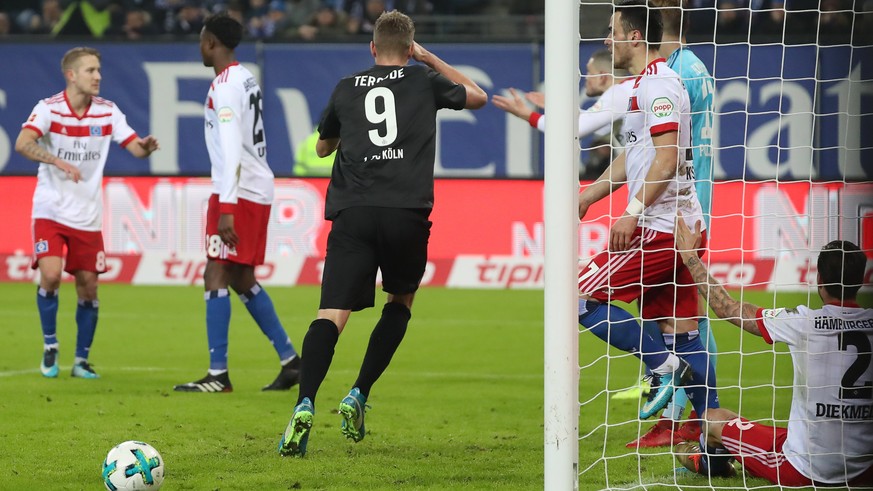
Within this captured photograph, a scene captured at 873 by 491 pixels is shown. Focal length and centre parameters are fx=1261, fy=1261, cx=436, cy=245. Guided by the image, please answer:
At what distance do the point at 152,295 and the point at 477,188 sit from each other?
366 cm

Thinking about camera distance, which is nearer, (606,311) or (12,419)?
(606,311)

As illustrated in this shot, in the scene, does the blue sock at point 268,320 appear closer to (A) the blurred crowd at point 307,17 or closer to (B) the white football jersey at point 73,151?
(B) the white football jersey at point 73,151

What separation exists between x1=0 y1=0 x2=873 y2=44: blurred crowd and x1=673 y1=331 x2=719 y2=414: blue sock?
9.32 meters

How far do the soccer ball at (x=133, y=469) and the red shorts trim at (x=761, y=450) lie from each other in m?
2.17

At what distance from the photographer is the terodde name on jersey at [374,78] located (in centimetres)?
547

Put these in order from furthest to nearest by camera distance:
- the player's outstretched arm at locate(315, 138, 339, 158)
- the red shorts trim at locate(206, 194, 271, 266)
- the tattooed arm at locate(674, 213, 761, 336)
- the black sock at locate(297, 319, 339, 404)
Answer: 1. the red shorts trim at locate(206, 194, 271, 266)
2. the player's outstretched arm at locate(315, 138, 339, 158)
3. the black sock at locate(297, 319, 339, 404)
4. the tattooed arm at locate(674, 213, 761, 336)

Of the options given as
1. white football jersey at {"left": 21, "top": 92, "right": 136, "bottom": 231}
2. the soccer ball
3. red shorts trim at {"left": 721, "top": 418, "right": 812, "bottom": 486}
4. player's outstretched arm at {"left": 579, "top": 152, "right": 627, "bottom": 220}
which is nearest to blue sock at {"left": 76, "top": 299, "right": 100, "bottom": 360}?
white football jersey at {"left": 21, "top": 92, "right": 136, "bottom": 231}

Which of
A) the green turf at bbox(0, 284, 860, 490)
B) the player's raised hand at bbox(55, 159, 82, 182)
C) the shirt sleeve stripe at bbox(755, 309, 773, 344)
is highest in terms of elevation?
the player's raised hand at bbox(55, 159, 82, 182)

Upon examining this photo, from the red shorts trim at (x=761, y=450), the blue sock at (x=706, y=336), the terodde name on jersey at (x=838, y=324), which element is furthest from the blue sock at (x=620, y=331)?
the terodde name on jersey at (x=838, y=324)

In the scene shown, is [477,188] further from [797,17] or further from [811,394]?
[811,394]

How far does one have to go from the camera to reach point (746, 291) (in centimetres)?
1300

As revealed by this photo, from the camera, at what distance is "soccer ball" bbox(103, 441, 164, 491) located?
4.51 meters

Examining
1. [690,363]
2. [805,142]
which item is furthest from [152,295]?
[690,363]

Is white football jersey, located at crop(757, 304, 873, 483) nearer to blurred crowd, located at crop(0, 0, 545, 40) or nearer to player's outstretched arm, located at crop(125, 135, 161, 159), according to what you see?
player's outstretched arm, located at crop(125, 135, 161, 159)
